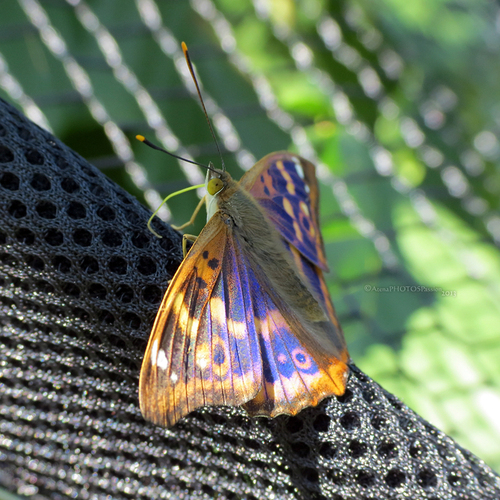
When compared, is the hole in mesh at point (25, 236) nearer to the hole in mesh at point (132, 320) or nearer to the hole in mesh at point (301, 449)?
the hole in mesh at point (132, 320)

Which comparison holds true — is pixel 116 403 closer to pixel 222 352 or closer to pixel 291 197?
pixel 222 352

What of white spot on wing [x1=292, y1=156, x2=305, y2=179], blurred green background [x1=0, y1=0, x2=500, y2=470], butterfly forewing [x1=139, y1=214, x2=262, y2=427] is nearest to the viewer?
butterfly forewing [x1=139, y1=214, x2=262, y2=427]

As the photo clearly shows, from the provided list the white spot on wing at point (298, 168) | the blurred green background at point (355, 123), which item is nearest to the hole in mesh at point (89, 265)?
the white spot on wing at point (298, 168)

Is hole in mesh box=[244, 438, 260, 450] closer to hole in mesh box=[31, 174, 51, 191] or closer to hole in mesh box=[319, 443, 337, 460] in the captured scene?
hole in mesh box=[319, 443, 337, 460]

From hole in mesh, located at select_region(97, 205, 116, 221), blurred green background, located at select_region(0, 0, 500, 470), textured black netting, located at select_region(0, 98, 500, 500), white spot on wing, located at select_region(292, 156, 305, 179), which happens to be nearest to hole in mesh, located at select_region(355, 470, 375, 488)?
textured black netting, located at select_region(0, 98, 500, 500)

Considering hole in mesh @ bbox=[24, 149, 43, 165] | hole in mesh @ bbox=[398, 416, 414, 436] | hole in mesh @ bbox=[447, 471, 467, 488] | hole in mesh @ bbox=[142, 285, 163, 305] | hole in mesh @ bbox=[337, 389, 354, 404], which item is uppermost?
hole in mesh @ bbox=[24, 149, 43, 165]

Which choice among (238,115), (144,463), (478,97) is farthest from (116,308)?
(478,97)

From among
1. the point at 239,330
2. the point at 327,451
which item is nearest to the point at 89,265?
the point at 239,330

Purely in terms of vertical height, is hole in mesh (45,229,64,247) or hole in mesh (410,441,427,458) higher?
hole in mesh (45,229,64,247)
